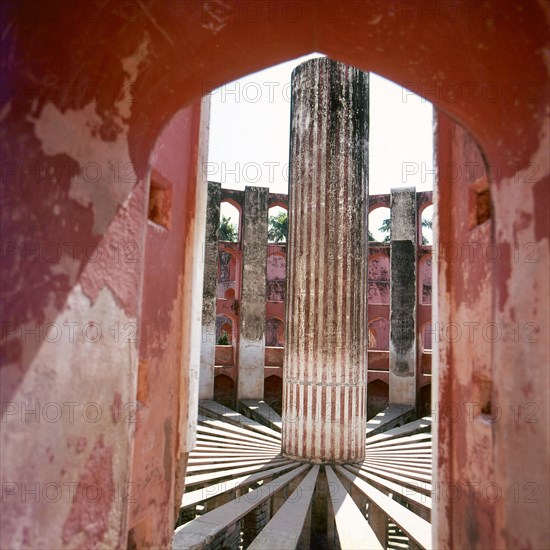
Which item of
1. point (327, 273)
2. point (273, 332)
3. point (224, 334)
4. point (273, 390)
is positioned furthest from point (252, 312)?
point (224, 334)

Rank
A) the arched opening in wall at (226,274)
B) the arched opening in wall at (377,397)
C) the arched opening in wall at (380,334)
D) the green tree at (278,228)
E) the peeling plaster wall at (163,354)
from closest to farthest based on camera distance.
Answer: the peeling plaster wall at (163,354), the arched opening in wall at (377,397), the arched opening in wall at (380,334), the arched opening in wall at (226,274), the green tree at (278,228)

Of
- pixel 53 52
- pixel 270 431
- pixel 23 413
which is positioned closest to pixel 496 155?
pixel 53 52

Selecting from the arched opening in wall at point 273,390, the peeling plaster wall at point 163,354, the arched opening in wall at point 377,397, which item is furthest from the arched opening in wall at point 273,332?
the peeling plaster wall at point 163,354

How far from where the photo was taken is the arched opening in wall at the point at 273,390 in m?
12.5

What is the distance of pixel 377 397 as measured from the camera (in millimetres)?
12414

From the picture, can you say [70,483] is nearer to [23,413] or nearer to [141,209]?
[23,413]

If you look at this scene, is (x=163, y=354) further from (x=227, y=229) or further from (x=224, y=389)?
(x=227, y=229)

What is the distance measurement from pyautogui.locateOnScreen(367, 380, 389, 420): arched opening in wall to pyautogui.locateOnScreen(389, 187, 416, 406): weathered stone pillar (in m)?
0.50

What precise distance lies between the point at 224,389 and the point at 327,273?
5809 millimetres

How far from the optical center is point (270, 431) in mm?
9344

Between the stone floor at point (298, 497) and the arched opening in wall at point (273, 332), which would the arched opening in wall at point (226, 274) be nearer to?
the arched opening in wall at point (273, 332)

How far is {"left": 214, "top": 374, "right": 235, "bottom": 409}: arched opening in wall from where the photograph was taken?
12125 mm

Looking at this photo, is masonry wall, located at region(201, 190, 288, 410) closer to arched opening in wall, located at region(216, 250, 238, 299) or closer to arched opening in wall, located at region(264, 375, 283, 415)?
arched opening in wall, located at region(264, 375, 283, 415)

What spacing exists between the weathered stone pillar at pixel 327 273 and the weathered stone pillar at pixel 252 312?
4296 millimetres
